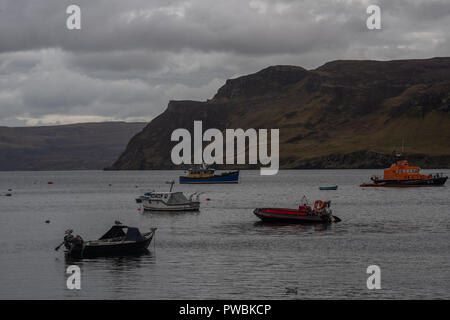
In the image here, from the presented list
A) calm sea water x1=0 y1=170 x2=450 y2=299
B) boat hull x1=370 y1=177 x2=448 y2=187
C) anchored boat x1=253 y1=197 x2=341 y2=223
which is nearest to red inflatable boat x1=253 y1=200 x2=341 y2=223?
anchored boat x1=253 y1=197 x2=341 y2=223

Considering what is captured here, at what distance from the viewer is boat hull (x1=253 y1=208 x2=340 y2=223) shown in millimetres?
79875

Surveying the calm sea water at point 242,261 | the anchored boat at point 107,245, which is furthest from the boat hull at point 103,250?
the calm sea water at point 242,261

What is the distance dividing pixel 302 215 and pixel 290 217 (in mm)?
1575

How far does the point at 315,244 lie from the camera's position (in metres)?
62.5

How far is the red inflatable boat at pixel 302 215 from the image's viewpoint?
79875mm

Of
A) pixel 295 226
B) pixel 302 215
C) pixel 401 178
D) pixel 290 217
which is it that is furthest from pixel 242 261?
pixel 401 178

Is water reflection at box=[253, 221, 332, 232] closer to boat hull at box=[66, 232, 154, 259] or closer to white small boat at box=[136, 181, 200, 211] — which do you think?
white small boat at box=[136, 181, 200, 211]

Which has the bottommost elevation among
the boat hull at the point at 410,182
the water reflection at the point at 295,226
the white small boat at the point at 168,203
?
the boat hull at the point at 410,182

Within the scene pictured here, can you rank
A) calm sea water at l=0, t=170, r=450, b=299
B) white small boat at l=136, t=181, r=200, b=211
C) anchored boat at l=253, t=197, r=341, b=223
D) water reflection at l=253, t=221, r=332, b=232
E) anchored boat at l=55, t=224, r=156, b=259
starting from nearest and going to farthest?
calm sea water at l=0, t=170, r=450, b=299 → anchored boat at l=55, t=224, r=156, b=259 → water reflection at l=253, t=221, r=332, b=232 → anchored boat at l=253, t=197, r=341, b=223 → white small boat at l=136, t=181, r=200, b=211

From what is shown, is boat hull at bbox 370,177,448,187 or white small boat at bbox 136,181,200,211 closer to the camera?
white small boat at bbox 136,181,200,211

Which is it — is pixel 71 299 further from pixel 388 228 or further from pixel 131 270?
pixel 388 228

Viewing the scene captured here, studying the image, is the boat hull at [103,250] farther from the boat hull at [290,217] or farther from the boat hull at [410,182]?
the boat hull at [410,182]

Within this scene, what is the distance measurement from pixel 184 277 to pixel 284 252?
14047mm

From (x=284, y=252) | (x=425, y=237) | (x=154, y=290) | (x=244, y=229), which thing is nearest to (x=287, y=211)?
(x=244, y=229)
